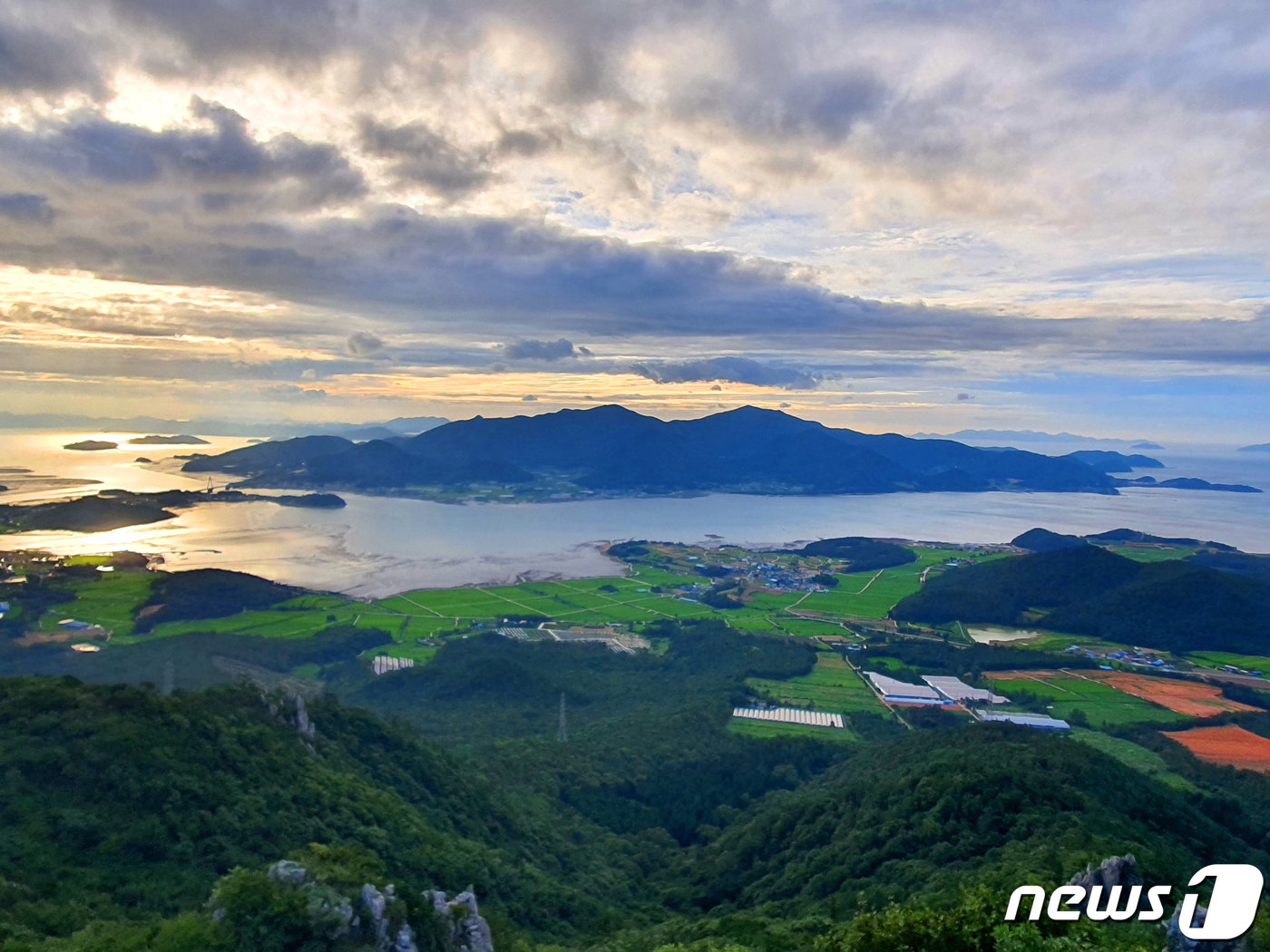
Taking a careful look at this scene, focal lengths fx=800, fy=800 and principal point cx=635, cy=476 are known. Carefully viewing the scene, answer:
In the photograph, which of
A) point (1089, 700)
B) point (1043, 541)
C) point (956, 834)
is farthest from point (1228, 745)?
point (1043, 541)

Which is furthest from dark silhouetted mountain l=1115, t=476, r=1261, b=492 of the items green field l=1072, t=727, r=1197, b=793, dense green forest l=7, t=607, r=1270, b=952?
dense green forest l=7, t=607, r=1270, b=952

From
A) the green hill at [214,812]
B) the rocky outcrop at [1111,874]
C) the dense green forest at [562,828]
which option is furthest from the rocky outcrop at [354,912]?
the rocky outcrop at [1111,874]

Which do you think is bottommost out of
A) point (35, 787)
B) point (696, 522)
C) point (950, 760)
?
point (696, 522)

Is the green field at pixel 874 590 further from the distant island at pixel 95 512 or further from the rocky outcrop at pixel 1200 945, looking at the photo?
the distant island at pixel 95 512

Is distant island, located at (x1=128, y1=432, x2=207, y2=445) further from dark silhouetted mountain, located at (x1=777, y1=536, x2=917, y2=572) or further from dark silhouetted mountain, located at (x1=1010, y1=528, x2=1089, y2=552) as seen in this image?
dark silhouetted mountain, located at (x1=1010, y1=528, x2=1089, y2=552)

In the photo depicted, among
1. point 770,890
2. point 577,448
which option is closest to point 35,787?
point 770,890

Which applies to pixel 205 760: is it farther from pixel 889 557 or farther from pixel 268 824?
pixel 889 557
